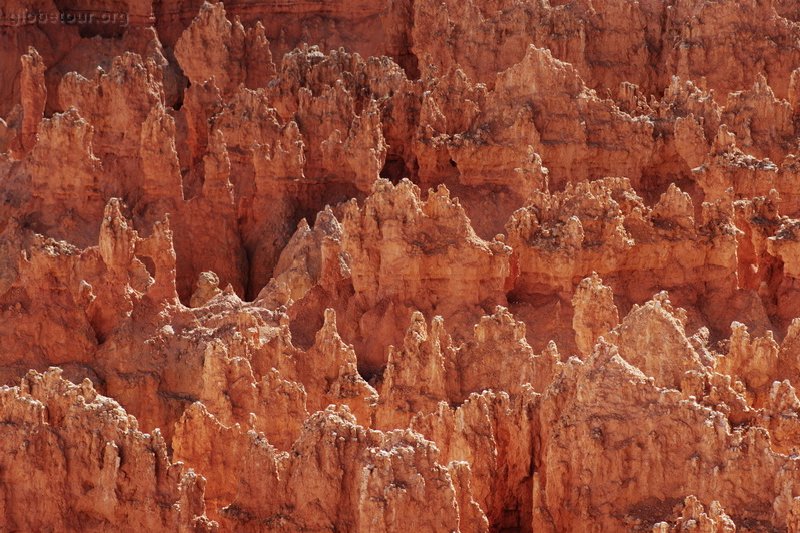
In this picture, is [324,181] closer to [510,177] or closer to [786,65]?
[510,177]

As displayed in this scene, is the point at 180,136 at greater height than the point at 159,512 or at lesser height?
greater

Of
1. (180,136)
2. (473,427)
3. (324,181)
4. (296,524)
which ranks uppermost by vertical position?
(180,136)

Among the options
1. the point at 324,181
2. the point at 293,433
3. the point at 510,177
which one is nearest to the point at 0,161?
the point at 324,181

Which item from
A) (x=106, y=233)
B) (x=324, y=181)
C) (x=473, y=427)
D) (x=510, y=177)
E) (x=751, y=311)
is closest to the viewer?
(x=473, y=427)

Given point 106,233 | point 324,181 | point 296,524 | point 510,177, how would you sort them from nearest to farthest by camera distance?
point 296,524
point 106,233
point 510,177
point 324,181

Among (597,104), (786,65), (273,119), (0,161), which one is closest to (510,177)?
(597,104)

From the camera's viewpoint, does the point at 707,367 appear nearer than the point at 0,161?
Yes
